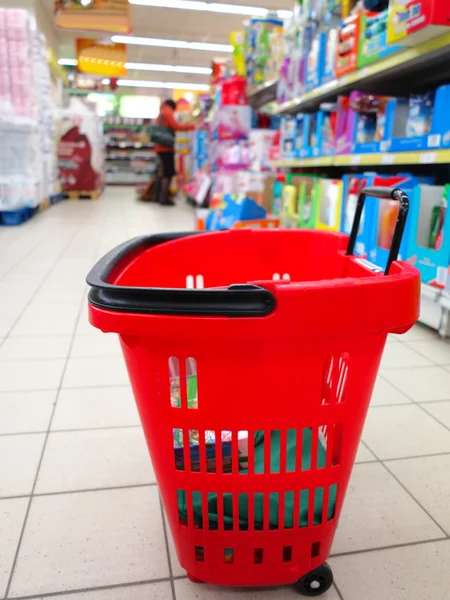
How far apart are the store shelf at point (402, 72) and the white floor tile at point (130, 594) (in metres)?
2.15

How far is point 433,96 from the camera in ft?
7.54

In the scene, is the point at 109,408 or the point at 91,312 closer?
the point at 91,312

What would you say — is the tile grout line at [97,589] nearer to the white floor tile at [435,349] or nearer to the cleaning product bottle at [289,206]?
the white floor tile at [435,349]

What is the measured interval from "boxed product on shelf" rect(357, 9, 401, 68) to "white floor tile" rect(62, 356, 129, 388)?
1.84 m

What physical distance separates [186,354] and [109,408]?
984 mm

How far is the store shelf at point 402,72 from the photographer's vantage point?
87.2 inches

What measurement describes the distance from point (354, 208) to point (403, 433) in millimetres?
1645

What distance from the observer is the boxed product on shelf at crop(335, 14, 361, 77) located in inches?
107

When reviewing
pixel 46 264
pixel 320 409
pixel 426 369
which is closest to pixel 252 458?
pixel 320 409

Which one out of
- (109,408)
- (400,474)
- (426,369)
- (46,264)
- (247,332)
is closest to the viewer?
(247,332)

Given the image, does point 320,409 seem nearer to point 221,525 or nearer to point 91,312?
point 221,525

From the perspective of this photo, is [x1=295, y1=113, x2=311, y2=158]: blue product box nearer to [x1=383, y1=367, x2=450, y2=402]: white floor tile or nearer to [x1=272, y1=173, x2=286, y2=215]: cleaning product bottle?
[x1=272, y1=173, x2=286, y2=215]: cleaning product bottle

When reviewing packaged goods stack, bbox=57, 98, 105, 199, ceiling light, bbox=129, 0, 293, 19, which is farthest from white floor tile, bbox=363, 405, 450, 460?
ceiling light, bbox=129, 0, 293, 19

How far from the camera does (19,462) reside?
4.27 feet
